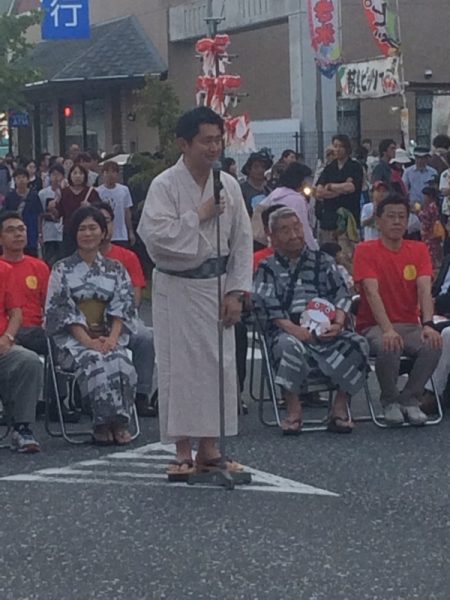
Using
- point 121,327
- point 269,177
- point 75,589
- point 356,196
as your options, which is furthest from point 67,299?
point 269,177

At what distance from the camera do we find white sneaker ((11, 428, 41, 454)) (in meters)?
8.75

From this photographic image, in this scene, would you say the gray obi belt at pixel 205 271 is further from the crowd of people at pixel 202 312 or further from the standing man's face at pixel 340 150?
the standing man's face at pixel 340 150

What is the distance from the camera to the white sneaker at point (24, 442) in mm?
8750

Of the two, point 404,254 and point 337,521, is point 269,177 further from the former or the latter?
point 337,521

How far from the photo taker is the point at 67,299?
918 centimetres

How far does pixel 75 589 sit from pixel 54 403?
3930mm

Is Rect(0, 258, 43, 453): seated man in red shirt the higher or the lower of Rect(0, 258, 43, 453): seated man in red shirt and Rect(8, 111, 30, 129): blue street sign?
the lower

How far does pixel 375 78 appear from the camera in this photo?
24109 mm

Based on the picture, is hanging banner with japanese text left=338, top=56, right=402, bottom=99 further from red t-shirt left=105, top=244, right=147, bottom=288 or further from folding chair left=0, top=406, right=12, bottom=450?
folding chair left=0, top=406, right=12, bottom=450

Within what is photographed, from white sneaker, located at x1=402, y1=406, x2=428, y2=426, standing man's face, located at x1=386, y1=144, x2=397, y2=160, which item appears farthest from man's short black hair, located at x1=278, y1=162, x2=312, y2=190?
standing man's face, located at x1=386, y1=144, x2=397, y2=160

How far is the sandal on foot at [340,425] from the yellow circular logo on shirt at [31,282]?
2.14m

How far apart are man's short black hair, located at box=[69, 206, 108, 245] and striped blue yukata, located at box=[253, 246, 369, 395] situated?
1035 mm

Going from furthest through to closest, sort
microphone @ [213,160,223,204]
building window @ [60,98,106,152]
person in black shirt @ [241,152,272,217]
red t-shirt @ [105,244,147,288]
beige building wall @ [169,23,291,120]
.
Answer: building window @ [60,98,106,152] → beige building wall @ [169,23,291,120] → person in black shirt @ [241,152,272,217] → red t-shirt @ [105,244,147,288] → microphone @ [213,160,223,204]

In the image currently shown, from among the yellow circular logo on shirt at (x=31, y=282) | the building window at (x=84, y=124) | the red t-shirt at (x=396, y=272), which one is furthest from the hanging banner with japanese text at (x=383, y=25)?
the yellow circular logo on shirt at (x=31, y=282)
